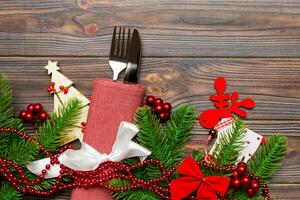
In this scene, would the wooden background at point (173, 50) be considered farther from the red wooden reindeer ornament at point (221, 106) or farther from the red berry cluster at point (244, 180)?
the red berry cluster at point (244, 180)

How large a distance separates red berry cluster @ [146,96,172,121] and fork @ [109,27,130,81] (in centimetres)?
9

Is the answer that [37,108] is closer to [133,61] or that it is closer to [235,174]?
[133,61]

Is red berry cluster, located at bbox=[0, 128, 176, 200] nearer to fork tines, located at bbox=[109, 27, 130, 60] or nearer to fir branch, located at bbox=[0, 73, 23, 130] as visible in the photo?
fir branch, located at bbox=[0, 73, 23, 130]

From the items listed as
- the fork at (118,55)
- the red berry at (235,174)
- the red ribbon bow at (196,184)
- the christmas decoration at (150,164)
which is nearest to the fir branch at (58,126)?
the christmas decoration at (150,164)

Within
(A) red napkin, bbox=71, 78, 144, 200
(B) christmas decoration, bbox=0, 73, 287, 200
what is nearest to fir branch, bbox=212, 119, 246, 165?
(B) christmas decoration, bbox=0, 73, 287, 200

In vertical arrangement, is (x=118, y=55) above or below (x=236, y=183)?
above

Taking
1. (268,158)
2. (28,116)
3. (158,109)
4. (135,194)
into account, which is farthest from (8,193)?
(268,158)

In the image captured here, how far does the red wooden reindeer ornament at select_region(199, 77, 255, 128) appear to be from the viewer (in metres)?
1.01

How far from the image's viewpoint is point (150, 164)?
964mm

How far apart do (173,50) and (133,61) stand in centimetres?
11

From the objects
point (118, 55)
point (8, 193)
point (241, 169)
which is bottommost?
point (8, 193)

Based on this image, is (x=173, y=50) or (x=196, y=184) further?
(x=173, y=50)

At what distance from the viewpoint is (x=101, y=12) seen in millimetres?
1038

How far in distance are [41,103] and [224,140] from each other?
17.1 inches
